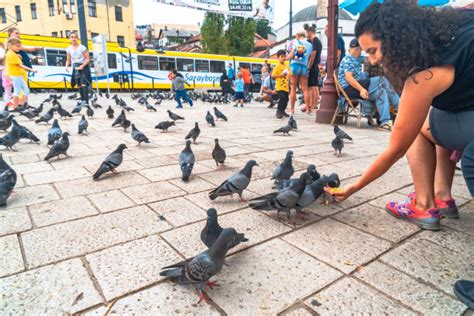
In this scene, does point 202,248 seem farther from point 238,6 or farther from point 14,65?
point 238,6

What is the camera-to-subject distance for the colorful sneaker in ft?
8.26

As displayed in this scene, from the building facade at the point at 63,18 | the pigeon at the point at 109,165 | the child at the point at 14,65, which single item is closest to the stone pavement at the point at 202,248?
the pigeon at the point at 109,165

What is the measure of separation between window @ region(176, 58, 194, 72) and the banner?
4836 mm

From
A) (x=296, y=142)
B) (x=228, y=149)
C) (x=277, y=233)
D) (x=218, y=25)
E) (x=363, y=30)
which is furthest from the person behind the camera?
(x=218, y=25)

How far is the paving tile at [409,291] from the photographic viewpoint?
5.46ft

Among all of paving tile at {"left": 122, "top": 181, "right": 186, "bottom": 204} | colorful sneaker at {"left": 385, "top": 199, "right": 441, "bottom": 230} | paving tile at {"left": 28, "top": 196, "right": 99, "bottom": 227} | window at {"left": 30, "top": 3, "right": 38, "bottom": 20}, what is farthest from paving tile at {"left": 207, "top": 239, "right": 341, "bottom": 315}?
window at {"left": 30, "top": 3, "right": 38, "bottom": 20}

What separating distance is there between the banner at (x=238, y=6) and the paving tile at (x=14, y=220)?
70.0 feet

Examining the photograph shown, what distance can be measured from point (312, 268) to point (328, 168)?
2554mm

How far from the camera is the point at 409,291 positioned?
1813 mm

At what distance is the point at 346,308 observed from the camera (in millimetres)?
1687

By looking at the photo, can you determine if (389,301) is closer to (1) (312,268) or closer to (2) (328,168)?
(1) (312,268)

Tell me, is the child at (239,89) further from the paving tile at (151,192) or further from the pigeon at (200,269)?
the pigeon at (200,269)

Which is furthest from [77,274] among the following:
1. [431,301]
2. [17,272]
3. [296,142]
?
[296,142]

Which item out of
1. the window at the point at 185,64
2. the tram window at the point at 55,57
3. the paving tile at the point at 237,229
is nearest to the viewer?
the paving tile at the point at 237,229
